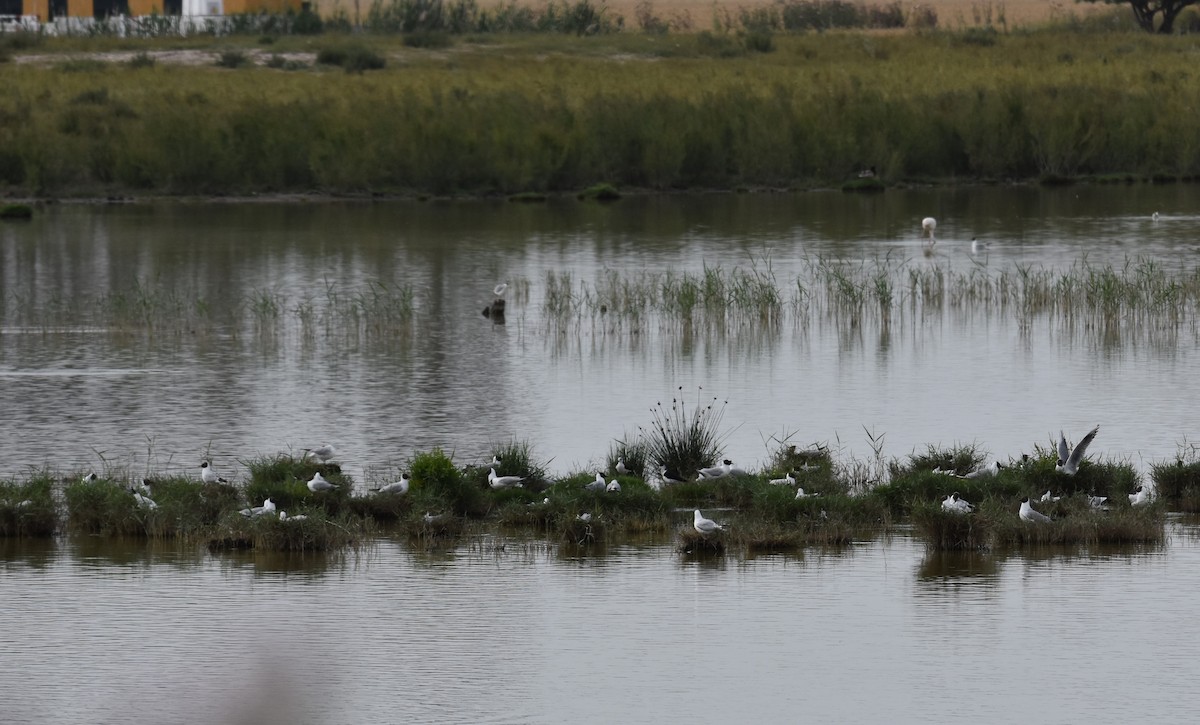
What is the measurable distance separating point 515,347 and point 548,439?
7109 millimetres

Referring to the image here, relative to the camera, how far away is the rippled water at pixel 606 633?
11.6m

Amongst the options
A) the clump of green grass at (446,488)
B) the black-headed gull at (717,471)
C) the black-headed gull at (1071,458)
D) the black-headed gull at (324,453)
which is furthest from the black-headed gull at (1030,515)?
the black-headed gull at (324,453)

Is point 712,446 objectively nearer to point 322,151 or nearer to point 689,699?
point 689,699

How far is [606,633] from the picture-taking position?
43.5 ft

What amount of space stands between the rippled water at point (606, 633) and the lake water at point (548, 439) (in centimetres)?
3

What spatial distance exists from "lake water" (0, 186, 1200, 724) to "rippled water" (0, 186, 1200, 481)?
90mm

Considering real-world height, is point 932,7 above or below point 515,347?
above

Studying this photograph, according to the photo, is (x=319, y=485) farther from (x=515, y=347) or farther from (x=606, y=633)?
(x=515, y=347)

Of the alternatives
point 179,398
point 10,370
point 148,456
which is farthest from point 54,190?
point 148,456

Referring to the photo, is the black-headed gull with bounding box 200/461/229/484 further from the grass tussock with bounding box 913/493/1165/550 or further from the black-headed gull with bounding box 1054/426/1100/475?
the black-headed gull with bounding box 1054/426/1100/475

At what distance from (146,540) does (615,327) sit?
13267 mm

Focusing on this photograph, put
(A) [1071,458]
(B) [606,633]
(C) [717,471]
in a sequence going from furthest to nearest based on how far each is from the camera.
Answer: (C) [717,471], (A) [1071,458], (B) [606,633]

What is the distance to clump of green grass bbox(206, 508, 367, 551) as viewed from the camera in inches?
614

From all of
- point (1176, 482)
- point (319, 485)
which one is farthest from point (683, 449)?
point (1176, 482)
